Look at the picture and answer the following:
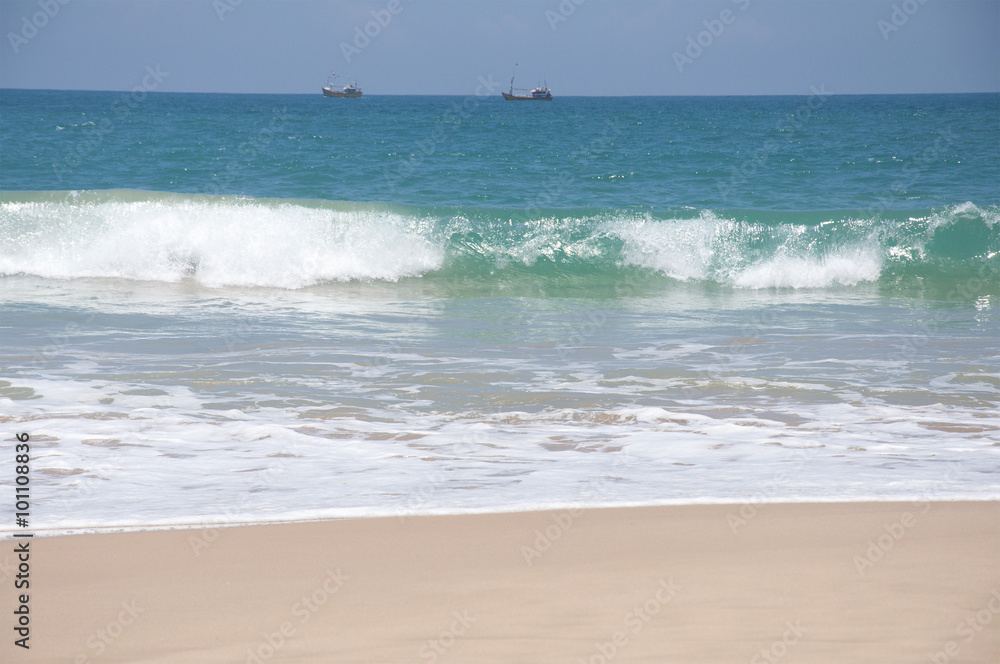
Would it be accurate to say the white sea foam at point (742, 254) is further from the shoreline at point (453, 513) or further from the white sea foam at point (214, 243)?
the shoreline at point (453, 513)

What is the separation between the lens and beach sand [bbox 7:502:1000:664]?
2396mm

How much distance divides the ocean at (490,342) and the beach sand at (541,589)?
235mm

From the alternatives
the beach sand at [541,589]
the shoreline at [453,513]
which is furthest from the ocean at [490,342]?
the beach sand at [541,589]

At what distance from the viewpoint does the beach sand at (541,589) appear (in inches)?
94.3

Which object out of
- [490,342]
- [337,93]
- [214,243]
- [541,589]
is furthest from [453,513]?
[337,93]

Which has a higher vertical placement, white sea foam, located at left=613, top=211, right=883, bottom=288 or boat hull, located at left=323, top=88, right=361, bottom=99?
boat hull, located at left=323, top=88, right=361, bottom=99

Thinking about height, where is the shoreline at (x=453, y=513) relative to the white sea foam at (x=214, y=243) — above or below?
below

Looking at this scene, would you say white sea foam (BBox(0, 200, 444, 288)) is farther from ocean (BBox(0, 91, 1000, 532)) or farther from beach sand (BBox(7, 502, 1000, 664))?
beach sand (BBox(7, 502, 1000, 664))

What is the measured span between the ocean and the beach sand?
0.23 m

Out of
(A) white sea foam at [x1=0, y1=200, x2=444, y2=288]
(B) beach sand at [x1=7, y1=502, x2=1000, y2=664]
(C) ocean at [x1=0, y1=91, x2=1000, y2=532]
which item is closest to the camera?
(B) beach sand at [x1=7, y1=502, x2=1000, y2=664]

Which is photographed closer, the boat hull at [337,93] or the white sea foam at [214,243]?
the white sea foam at [214,243]

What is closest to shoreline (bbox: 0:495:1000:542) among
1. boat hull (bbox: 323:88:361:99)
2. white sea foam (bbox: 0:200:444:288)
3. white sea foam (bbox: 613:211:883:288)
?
white sea foam (bbox: 0:200:444:288)

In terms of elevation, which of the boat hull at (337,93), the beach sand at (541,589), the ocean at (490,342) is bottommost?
the beach sand at (541,589)

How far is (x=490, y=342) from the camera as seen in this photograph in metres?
6.74
